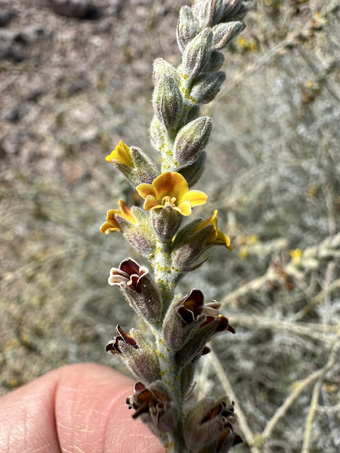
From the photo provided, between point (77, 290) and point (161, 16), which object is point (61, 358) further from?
point (161, 16)

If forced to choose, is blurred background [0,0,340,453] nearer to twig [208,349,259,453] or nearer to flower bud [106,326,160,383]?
twig [208,349,259,453]

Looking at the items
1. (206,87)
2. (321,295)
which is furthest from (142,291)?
(321,295)

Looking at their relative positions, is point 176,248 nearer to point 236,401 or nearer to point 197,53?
point 197,53

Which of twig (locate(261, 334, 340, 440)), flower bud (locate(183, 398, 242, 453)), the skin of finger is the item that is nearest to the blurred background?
twig (locate(261, 334, 340, 440))

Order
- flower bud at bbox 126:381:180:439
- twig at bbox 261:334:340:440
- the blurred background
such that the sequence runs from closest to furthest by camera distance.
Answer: flower bud at bbox 126:381:180:439
twig at bbox 261:334:340:440
the blurred background

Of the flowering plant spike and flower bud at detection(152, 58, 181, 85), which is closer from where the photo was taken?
the flowering plant spike

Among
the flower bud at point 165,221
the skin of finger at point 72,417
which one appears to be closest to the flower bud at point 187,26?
the flower bud at point 165,221

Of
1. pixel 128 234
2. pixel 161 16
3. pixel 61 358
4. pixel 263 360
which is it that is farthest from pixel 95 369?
pixel 161 16
